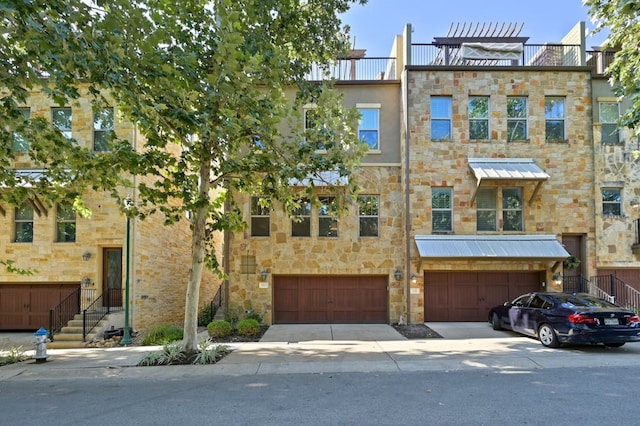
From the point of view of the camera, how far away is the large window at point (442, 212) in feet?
49.5

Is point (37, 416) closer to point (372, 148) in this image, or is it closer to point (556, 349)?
point (556, 349)

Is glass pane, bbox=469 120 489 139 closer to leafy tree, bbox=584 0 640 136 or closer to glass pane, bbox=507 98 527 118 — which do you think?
glass pane, bbox=507 98 527 118

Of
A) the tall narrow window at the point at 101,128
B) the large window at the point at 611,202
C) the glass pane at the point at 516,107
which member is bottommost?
the large window at the point at 611,202

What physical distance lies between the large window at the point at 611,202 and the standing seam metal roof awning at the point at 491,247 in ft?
7.78

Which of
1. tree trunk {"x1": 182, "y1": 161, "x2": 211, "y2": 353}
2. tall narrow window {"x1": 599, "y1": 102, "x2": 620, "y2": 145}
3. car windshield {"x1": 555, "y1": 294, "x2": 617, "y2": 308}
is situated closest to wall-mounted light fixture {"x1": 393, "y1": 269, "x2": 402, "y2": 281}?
car windshield {"x1": 555, "y1": 294, "x2": 617, "y2": 308}

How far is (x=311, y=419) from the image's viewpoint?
557cm

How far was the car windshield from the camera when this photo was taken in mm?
9977

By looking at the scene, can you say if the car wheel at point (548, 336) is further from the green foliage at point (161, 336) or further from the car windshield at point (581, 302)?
the green foliage at point (161, 336)

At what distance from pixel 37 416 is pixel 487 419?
6173 millimetres

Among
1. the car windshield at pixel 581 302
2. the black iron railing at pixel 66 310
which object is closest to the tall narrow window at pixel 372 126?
the car windshield at pixel 581 302

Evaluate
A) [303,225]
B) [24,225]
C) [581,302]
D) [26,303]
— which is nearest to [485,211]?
[581,302]

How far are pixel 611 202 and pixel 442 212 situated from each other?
240 inches

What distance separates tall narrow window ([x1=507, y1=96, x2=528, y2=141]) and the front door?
14.7 m

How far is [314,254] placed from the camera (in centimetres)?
1535
